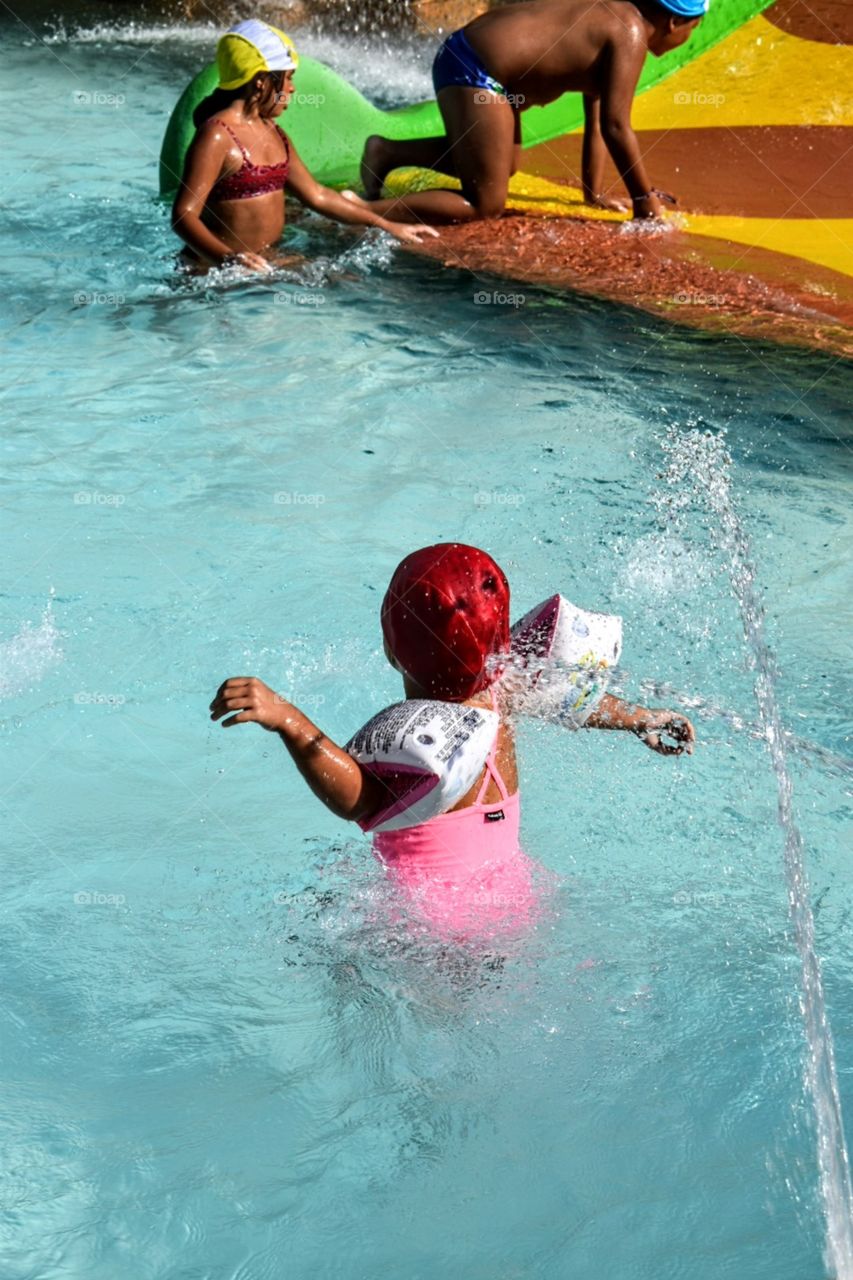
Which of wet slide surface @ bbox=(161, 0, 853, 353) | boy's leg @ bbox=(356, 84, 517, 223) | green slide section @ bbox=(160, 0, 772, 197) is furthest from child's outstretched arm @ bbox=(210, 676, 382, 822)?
green slide section @ bbox=(160, 0, 772, 197)

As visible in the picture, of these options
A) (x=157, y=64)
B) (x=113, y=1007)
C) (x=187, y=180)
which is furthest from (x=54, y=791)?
(x=157, y=64)

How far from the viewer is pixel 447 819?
2939mm

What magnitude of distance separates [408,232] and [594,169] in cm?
117

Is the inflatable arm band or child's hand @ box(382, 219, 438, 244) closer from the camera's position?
the inflatable arm band

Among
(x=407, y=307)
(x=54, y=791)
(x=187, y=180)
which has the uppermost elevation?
(x=187, y=180)

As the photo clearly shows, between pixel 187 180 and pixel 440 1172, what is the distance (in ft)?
16.8

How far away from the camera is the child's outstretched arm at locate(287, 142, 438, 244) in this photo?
710 cm

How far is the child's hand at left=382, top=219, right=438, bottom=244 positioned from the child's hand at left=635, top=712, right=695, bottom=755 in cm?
482

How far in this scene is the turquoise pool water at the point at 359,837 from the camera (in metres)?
2.77

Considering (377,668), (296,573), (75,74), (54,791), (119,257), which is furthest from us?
(75,74)

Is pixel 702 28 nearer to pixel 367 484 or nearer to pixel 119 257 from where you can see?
pixel 119 257

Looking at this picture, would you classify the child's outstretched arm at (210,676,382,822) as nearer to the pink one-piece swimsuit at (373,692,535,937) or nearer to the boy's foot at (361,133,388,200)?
the pink one-piece swimsuit at (373,692,535,937)

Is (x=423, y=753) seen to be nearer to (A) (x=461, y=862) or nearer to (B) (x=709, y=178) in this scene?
(A) (x=461, y=862)

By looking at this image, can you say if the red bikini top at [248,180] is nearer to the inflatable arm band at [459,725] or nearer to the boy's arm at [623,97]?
the boy's arm at [623,97]
